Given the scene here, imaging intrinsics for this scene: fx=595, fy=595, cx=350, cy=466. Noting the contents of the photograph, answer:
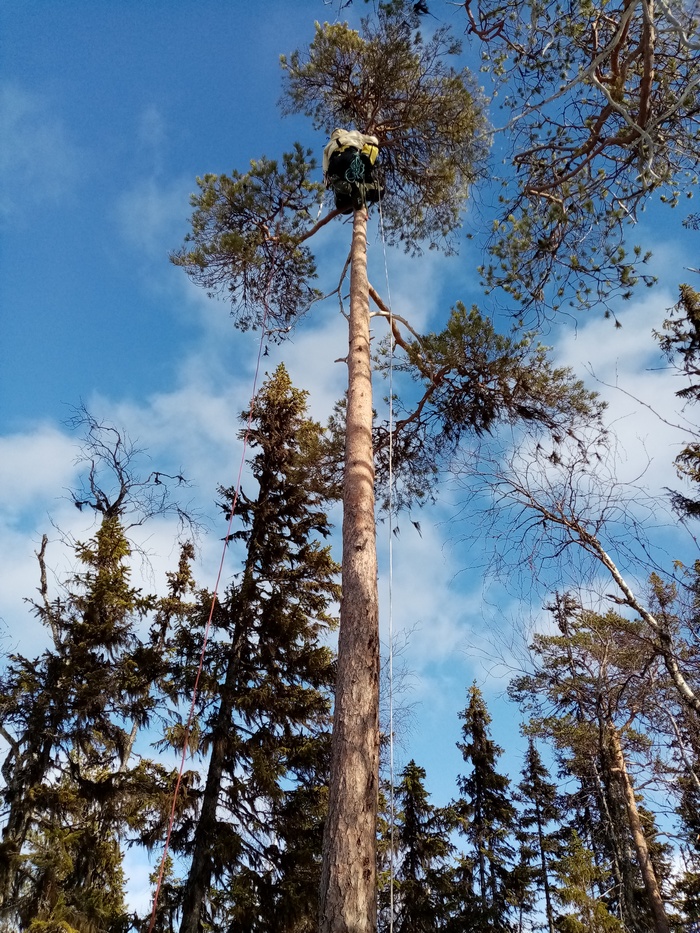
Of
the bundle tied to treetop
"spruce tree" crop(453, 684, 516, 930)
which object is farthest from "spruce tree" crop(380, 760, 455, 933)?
the bundle tied to treetop

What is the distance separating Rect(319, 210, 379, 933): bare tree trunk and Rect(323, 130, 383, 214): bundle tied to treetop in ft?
11.1

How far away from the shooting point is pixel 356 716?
13.6 ft

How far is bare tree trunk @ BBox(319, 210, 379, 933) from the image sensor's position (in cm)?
344

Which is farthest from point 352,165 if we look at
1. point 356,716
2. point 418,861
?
point 418,861

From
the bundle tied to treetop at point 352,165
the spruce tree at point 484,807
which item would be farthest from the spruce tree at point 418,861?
the bundle tied to treetop at point 352,165

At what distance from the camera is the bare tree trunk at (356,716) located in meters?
3.44

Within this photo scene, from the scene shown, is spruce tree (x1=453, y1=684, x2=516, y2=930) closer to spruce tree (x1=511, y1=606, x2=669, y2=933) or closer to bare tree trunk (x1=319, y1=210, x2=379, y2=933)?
spruce tree (x1=511, y1=606, x2=669, y2=933)

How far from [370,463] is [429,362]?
9.04 feet

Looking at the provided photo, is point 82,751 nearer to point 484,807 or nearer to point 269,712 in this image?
point 269,712

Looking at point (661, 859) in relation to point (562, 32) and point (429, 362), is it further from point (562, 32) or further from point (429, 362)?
point (562, 32)

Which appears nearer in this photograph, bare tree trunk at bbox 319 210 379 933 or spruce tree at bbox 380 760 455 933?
bare tree trunk at bbox 319 210 379 933

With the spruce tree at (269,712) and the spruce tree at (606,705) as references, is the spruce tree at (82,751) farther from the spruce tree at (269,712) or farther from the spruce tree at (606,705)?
the spruce tree at (606,705)

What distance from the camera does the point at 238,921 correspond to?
648cm

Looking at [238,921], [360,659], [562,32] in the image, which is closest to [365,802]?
[360,659]
